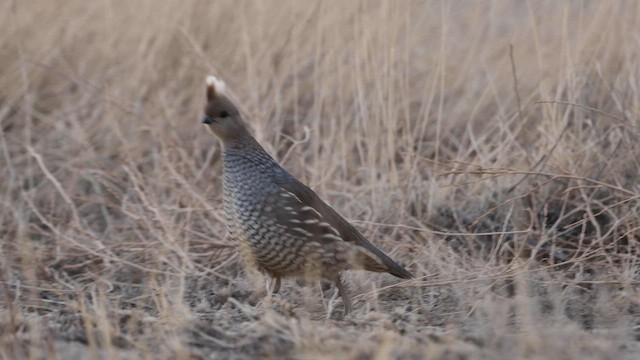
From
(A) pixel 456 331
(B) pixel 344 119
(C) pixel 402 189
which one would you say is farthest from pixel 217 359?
(B) pixel 344 119

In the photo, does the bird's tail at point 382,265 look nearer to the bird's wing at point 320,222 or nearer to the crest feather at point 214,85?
the bird's wing at point 320,222

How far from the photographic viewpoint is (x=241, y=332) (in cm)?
318

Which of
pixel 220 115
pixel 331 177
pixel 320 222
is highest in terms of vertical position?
pixel 220 115

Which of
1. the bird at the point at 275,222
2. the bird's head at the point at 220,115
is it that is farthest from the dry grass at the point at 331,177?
the bird's head at the point at 220,115

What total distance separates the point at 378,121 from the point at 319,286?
1.22 meters

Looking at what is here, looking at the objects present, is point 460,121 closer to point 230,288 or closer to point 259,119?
point 259,119

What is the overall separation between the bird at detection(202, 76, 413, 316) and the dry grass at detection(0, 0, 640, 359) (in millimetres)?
168

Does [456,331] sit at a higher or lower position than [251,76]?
lower

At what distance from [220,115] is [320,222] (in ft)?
1.93

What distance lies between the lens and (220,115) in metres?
4.19

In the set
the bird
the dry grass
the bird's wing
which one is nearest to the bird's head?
the bird

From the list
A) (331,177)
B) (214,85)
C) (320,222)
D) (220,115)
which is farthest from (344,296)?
(331,177)

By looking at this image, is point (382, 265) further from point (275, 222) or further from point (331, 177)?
point (331, 177)

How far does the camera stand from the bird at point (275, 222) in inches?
158
